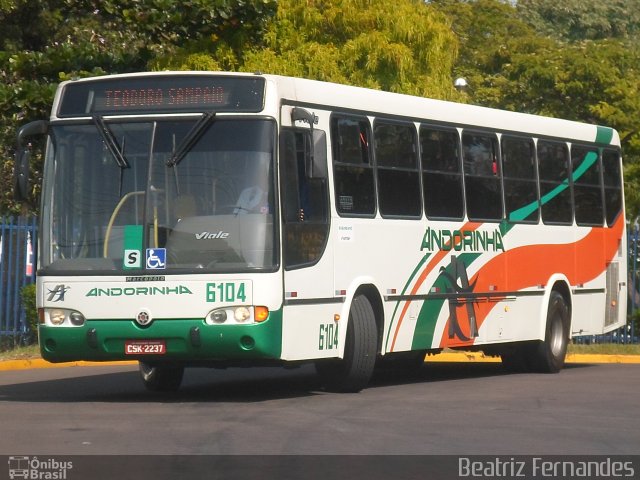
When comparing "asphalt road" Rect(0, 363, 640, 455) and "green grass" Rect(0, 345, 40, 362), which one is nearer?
"asphalt road" Rect(0, 363, 640, 455)

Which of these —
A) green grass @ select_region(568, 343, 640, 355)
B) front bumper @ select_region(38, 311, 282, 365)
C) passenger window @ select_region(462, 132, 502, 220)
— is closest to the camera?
front bumper @ select_region(38, 311, 282, 365)

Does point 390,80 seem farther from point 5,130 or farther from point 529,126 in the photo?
point 529,126

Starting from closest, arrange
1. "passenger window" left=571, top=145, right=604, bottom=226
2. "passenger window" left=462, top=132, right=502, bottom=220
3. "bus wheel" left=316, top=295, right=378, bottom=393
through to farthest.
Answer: "bus wheel" left=316, top=295, right=378, bottom=393
"passenger window" left=462, top=132, right=502, bottom=220
"passenger window" left=571, top=145, right=604, bottom=226

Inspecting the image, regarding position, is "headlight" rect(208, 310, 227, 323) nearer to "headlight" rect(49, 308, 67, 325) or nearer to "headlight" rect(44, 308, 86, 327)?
"headlight" rect(44, 308, 86, 327)

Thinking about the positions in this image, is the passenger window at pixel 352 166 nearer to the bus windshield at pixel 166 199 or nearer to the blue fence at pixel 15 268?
the bus windshield at pixel 166 199

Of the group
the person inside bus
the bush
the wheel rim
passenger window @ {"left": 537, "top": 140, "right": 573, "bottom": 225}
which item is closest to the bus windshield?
the person inside bus

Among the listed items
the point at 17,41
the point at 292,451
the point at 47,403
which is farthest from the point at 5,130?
the point at 292,451

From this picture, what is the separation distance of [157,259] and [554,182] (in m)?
7.45

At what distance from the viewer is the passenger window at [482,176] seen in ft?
58.4

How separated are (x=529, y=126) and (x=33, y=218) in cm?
837

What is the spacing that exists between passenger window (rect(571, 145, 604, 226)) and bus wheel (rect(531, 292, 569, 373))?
1302mm

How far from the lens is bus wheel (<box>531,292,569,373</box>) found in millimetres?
19344

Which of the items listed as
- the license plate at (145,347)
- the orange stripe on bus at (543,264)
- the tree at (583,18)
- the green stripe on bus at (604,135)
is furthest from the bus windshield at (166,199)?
the tree at (583,18)
